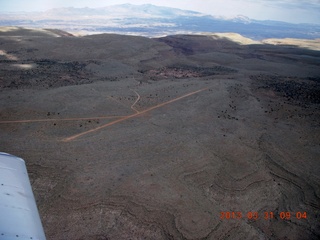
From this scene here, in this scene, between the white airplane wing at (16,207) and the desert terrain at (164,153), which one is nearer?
the white airplane wing at (16,207)

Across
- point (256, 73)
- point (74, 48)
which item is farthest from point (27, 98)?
point (256, 73)

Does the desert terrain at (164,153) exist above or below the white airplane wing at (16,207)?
below

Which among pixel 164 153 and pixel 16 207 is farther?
pixel 164 153

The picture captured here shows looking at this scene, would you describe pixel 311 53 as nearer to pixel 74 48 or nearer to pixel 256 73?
pixel 256 73

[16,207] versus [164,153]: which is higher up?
[16,207]
